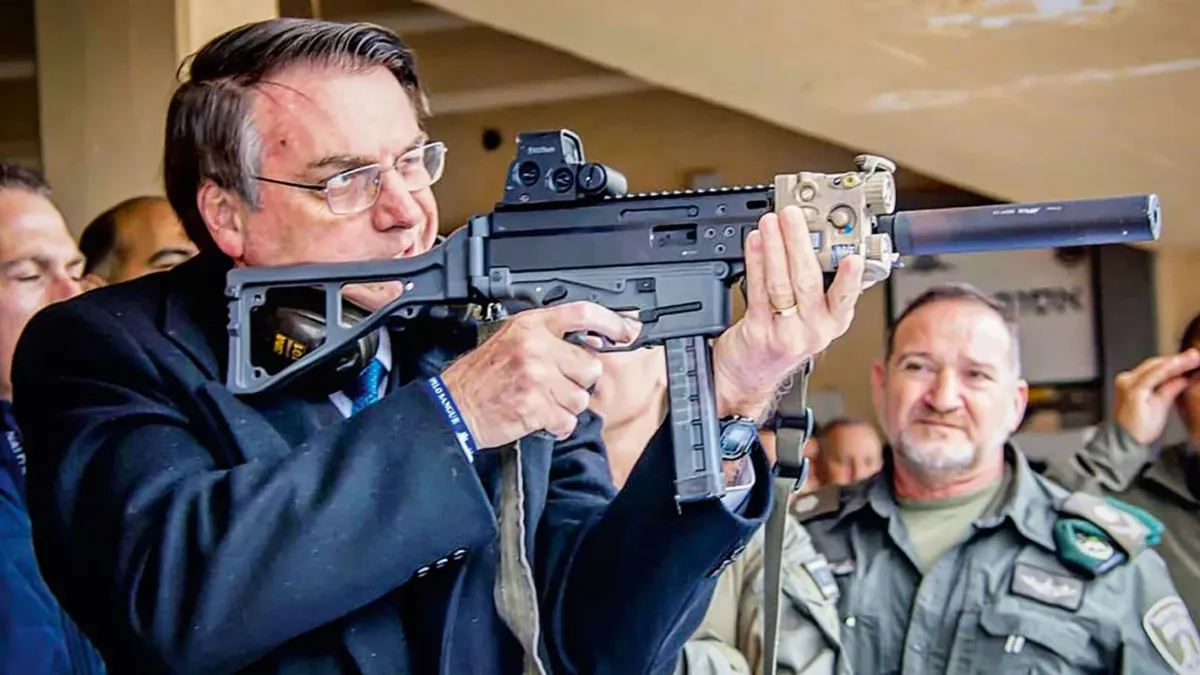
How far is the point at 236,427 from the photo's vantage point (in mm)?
1094

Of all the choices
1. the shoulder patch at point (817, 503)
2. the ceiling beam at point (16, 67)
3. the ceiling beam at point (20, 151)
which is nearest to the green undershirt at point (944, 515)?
the shoulder patch at point (817, 503)

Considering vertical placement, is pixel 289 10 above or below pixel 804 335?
above

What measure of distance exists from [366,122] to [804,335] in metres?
0.41

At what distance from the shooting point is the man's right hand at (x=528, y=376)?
41.3 inches

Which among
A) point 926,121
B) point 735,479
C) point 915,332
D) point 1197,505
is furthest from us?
point 926,121

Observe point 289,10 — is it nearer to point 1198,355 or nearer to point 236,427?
point 1198,355

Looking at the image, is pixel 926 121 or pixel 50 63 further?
pixel 926 121

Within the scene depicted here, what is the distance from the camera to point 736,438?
1127 millimetres

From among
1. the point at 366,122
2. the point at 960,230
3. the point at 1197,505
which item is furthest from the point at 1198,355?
the point at 366,122

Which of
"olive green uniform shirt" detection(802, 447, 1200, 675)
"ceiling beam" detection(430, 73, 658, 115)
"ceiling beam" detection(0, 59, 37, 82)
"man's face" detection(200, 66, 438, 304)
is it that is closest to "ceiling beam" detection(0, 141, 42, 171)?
"ceiling beam" detection(0, 59, 37, 82)

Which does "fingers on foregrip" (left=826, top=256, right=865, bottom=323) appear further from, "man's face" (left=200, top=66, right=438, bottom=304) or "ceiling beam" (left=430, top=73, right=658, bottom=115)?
"ceiling beam" (left=430, top=73, right=658, bottom=115)

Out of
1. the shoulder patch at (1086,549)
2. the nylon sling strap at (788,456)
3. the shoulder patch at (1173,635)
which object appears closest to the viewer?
the nylon sling strap at (788,456)

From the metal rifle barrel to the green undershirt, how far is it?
1.16 metres

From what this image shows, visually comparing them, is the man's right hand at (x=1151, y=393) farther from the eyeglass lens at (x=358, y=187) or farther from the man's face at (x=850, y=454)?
the eyeglass lens at (x=358, y=187)
